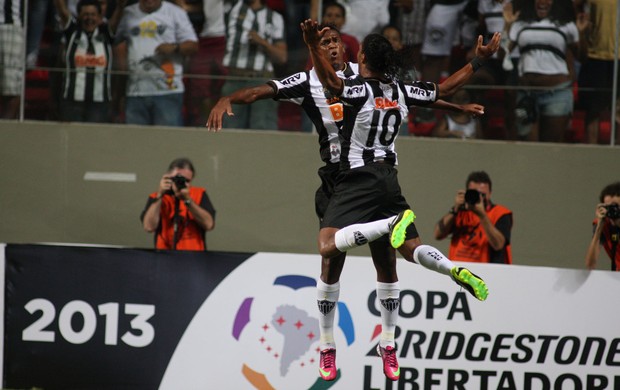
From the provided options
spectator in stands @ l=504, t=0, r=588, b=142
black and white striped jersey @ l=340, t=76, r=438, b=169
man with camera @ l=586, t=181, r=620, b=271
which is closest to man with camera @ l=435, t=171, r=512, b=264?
man with camera @ l=586, t=181, r=620, b=271

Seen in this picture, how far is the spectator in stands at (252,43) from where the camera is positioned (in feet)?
35.4

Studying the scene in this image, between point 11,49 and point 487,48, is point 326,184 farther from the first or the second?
point 11,49

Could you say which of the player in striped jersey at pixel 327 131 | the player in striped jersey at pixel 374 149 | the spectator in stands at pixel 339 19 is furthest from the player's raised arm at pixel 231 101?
the spectator in stands at pixel 339 19

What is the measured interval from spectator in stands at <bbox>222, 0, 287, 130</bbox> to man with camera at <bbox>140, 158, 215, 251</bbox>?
2.19m

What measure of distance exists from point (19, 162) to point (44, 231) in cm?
88

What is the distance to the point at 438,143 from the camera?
11133 mm

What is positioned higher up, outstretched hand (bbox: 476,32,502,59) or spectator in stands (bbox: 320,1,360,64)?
spectator in stands (bbox: 320,1,360,64)

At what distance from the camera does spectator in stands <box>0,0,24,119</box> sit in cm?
1086

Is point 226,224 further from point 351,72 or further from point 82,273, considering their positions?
point 351,72

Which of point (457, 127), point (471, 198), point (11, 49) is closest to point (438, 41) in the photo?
point (457, 127)

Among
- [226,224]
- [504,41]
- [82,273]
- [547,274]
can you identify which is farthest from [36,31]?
[547,274]

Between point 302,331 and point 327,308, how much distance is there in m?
0.90

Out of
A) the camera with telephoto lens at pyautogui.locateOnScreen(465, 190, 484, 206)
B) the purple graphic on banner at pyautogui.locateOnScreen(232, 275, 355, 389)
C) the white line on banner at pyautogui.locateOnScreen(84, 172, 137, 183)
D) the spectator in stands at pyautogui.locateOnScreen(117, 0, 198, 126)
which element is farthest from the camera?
the white line on banner at pyautogui.locateOnScreen(84, 172, 137, 183)

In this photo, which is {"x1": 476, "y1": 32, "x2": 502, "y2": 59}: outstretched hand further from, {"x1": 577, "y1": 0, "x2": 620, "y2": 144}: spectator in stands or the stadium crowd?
{"x1": 577, "y1": 0, "x2": 620, "y2": 144}: spectator in stands
